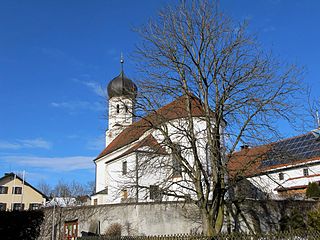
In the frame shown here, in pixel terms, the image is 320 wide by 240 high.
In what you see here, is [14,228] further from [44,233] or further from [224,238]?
[224,238]

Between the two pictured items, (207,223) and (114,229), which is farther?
(114,229)

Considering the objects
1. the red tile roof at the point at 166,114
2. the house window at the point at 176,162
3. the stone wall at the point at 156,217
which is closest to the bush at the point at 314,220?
the house window at the point at 176,162

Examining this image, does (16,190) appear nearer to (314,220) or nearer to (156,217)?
(156,217)

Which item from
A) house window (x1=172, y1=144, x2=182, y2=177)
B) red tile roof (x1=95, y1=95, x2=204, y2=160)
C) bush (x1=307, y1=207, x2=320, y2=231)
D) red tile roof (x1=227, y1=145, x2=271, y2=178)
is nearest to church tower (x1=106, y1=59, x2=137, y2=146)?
red tile roof (x1=95, y1=95, x2=204, y2=160)

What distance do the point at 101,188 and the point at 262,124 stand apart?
30.7m

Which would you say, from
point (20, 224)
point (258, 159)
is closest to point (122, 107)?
point (258, 159)

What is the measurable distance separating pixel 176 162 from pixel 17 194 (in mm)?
42839

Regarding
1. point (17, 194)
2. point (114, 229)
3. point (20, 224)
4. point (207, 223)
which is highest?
point (17, 194)

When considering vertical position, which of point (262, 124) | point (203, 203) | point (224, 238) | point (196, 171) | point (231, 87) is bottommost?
point (224, 238)

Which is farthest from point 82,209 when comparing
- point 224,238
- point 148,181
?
point 224,238

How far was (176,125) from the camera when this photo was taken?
1520 centimetres

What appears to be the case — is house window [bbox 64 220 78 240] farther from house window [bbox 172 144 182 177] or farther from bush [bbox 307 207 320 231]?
bush [bbox 307 207 320 231]

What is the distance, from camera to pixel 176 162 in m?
15.0

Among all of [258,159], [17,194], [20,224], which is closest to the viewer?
[258,159]
